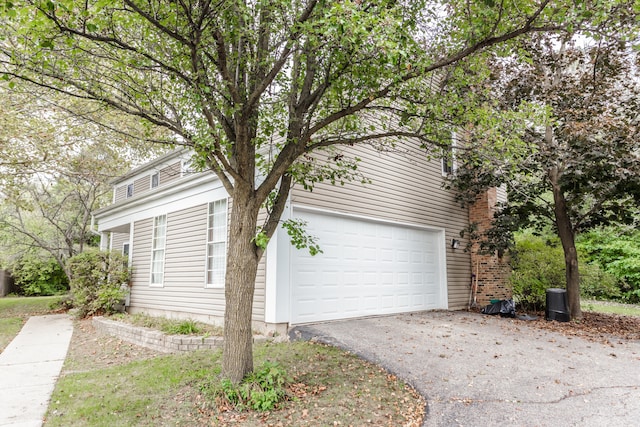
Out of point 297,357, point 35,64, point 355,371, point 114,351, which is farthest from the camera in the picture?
point 114,351

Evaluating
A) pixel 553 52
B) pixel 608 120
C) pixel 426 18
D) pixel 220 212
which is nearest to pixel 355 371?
pixel 220 212

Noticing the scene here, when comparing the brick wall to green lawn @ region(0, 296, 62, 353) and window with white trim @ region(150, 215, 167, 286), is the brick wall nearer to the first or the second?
window with white trim @ region(150, 215, 167, 286)

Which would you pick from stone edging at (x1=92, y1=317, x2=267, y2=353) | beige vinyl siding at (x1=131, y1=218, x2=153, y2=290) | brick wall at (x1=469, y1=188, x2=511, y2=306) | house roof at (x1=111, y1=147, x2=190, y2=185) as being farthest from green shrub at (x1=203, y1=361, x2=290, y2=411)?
brick wall at (x1=469, y1=188, x2=511, y2=306)

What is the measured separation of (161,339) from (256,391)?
11.4 ft

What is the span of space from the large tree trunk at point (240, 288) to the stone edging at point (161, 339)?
6.99 ft

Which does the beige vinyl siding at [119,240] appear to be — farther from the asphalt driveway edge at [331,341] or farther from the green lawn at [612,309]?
the green lawn at [612,309]

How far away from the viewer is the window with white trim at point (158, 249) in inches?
392

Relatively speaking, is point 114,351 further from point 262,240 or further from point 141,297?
point 262,240

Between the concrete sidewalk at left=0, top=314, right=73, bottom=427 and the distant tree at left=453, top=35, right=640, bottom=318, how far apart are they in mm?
7279

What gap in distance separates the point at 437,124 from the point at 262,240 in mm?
2783

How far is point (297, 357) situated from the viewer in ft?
18.4

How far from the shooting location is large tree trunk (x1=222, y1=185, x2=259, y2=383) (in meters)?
4.42

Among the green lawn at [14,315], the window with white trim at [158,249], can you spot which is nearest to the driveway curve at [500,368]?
the window with white trim at [158,249]

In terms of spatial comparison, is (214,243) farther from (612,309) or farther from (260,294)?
(612,309)
